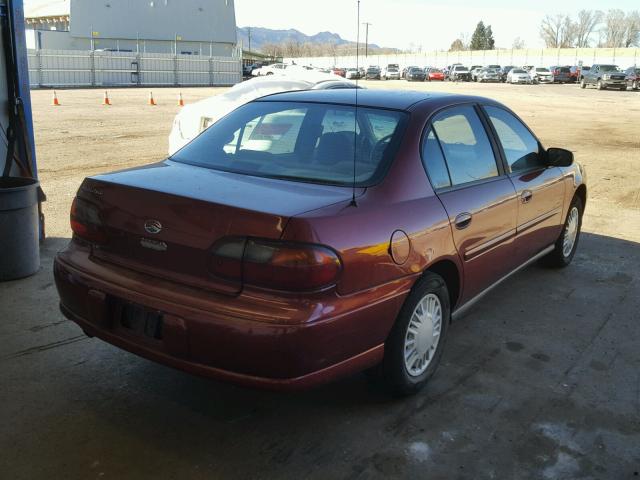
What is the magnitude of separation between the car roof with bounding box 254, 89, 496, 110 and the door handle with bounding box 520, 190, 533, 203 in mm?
728

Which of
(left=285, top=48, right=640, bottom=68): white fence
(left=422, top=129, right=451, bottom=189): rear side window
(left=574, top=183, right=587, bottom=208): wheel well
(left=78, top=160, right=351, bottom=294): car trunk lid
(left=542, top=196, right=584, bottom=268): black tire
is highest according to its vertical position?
(left=285, top=48, right=640, bottom=68): white fence

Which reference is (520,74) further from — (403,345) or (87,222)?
(87,222)

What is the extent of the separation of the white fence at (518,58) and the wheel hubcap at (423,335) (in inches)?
2637

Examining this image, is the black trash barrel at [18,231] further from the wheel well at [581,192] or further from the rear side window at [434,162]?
the wheel well at [581,192]

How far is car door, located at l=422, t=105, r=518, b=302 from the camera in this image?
3750mm

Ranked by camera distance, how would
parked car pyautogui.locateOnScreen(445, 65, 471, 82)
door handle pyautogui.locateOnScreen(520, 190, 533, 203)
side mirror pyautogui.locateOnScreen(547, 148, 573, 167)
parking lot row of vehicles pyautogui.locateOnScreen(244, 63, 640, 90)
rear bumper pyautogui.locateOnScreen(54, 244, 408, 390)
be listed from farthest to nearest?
1. parked car pyautogui.locateOnScreen(445, 65, 471, 82)
2. parking lot row of vehicles pyautogui.locateOnScreen(244, 63, 640, 90)
3. side mirror pyautogui.locateOnScreen(547, 148, 573, 167)
4. door handle pyautogui.locateOnScreen(520, 190, 533, 203)
5. rear bumper pyautogui.locateOnScreen(54, 244, 408, 390)

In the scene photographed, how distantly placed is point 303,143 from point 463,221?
3.41ft

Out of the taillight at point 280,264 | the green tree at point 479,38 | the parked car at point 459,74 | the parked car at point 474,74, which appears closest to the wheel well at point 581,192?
the taillight at point 280,264

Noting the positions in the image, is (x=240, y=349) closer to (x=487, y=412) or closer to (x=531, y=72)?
(x=487, y=412)

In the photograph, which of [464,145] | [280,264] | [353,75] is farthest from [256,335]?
[353,75]

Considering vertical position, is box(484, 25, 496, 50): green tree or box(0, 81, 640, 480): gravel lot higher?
box(484, 25, 496, 50): green tree

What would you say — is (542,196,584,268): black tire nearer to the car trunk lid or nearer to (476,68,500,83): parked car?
the car trunk lid

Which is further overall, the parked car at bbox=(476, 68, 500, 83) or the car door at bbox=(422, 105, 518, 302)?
the parked car at bbox=(476, 68, 500, 83)

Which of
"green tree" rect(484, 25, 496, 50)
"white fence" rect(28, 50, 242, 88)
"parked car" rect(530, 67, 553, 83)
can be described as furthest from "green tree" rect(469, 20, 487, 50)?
"white fence" rect(28, 50, 242, 88)
